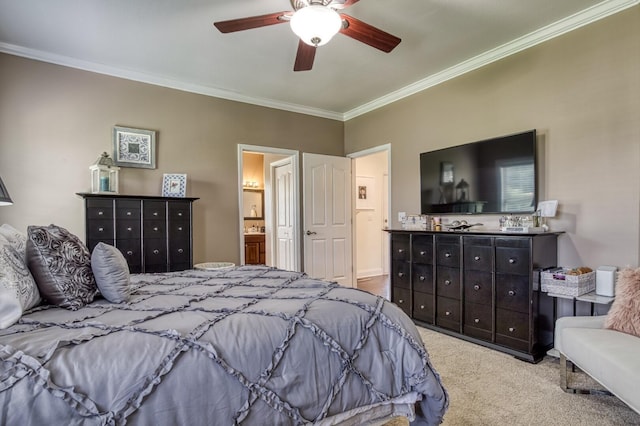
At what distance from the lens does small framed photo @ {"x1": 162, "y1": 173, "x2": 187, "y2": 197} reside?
3.87m

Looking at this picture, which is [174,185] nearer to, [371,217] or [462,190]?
[462,190]

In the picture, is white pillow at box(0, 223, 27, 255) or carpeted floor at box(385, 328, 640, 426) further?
carpeted floor at box(385, 328, 640, 426)

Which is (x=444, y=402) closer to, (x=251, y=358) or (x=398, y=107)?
(x=251, y=358)

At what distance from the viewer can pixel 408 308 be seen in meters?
3.75

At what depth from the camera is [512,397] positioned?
86.1 inches

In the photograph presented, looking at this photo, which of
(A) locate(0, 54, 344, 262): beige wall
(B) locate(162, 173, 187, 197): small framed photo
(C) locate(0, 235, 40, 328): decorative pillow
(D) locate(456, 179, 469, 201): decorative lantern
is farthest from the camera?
(B) locate(162, 173, 187, 197): small framed photo

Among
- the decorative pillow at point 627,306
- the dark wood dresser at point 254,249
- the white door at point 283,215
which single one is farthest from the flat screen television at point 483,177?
the dark wood dresser at point 254,249

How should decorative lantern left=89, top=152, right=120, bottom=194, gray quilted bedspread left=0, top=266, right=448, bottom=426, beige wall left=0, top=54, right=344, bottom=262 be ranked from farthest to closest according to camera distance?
decorative lantern left=89, top=152, right=120, bottom=194 → beige wall left=0, top=54, right=344, bottom=262 → gray quilted bedspread left=0, top=266, right=448, bottom=426

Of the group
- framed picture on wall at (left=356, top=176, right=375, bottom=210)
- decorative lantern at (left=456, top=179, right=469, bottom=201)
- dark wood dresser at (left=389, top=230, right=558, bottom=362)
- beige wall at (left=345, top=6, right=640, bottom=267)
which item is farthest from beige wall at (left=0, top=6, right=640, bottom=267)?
framed picture on wall at (left=356, top=176, right=375, bottom=210)

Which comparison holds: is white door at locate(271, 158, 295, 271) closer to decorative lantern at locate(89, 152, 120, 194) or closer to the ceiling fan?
decorative lantern at locate(89, 152, 120, 194)

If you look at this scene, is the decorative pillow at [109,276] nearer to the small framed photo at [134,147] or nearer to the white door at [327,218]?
the small framed photo at [134,147]

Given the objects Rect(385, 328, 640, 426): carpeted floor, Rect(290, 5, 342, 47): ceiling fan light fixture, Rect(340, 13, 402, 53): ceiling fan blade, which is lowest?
Rect(385, 328, 640, 426): carpeted floor

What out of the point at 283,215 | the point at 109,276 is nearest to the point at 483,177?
the point at 283,215

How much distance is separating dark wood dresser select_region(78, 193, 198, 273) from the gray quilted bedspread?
1696 mm
